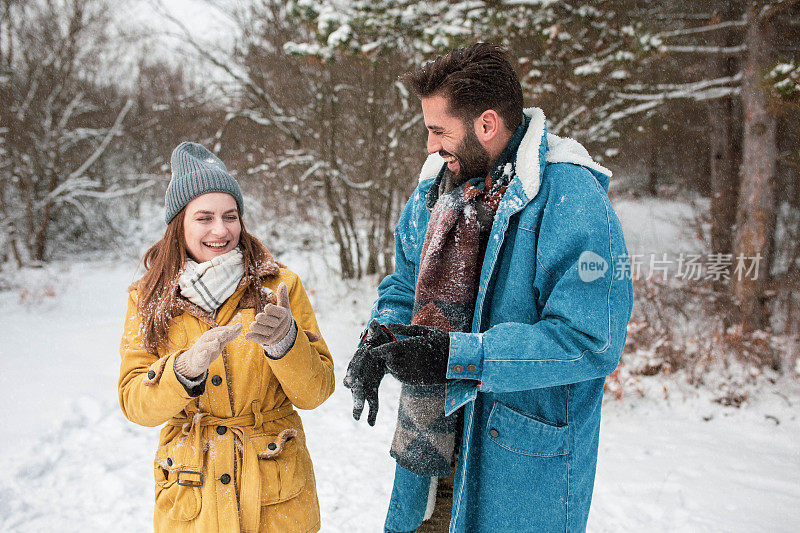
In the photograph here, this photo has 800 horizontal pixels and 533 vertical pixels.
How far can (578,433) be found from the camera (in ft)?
4.74

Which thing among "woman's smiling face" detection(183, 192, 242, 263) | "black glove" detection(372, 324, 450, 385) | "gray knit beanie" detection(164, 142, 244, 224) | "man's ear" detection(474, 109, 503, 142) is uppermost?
"man's ear" detection(474, 109, 503, 142)

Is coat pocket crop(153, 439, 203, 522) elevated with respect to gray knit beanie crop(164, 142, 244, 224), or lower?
lower

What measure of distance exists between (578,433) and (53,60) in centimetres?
1462

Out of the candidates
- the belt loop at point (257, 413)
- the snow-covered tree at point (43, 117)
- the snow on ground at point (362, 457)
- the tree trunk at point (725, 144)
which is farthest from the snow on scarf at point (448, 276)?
the snow-covered tree at point (43, 117)

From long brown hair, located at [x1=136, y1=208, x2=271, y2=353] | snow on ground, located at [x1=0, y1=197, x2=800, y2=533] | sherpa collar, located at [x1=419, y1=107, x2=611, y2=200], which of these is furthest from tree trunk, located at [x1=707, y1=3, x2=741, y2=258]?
long brown hair, located at [x1=136, y1=208, x2=271, y2=353]

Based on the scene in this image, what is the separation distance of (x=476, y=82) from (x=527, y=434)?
1.02m

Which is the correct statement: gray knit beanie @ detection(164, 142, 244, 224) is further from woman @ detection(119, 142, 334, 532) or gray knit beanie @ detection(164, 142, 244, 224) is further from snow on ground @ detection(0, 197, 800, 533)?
snow on ground @ detection(0, 197, 800, 533)

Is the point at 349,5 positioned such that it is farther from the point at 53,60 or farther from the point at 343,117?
the point at 53,60

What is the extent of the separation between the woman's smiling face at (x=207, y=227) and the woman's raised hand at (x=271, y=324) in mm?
462

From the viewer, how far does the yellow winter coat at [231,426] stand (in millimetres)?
1613

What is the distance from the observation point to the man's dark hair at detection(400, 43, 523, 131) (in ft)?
4.77

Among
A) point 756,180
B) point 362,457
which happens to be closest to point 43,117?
point 362,457

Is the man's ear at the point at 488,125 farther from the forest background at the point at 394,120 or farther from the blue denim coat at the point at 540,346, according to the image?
the forest background at the point at 394,120

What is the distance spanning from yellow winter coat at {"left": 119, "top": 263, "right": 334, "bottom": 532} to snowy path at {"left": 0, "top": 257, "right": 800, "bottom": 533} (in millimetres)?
1757
